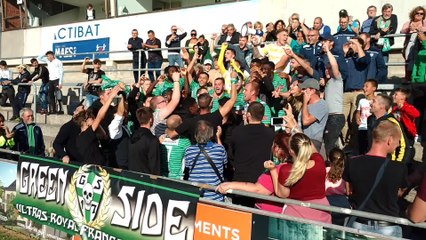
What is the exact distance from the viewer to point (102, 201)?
238 inches

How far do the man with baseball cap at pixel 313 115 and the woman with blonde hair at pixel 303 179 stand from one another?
2.12 meters

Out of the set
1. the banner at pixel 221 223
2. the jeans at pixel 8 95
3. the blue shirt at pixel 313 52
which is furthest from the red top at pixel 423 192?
the jeans at pixel 8 95

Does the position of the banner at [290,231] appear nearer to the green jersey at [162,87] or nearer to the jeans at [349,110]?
the jeans at [349,110]

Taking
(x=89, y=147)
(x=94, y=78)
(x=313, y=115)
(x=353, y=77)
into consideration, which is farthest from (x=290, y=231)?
(x=94, y=78)

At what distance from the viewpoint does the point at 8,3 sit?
82.1 ft

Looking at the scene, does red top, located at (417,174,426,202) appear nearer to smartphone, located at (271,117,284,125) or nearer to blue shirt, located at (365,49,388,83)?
smartphone, located at (271,117,284,125)

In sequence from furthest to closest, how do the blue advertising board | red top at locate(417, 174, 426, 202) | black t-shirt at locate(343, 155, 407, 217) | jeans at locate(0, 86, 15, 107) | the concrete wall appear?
1. the blue advertising board
2. jeans at locate(0, 86, 15, 107)
3. the concrete wall
4. black t-shirt at locate(343, 155, 407, 217)
5. red top at locate(417, 174, 426, 202)

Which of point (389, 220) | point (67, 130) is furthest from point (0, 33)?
point (389, 220)

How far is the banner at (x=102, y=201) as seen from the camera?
5141 millimetres

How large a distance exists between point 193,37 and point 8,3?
15.8 m

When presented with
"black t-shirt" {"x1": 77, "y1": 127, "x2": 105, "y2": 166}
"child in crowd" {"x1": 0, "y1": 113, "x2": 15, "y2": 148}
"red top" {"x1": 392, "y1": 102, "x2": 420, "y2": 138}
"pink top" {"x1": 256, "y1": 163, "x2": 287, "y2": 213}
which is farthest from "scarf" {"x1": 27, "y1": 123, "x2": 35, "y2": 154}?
"red top" {"x1": 392, "y1": 102, "x2": 420, "y2": 138}

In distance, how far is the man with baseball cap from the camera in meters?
6.43

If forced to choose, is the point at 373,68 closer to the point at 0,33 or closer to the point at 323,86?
the point at 323,86

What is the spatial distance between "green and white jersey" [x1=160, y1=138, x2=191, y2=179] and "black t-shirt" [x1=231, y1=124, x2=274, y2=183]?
104 cm
